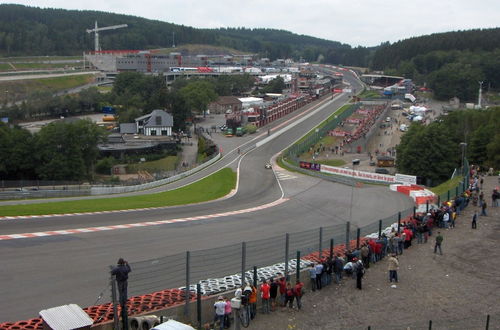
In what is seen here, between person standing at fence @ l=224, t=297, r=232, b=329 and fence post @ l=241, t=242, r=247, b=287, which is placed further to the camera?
fence post @ l=241, t=242, r=247, b=287

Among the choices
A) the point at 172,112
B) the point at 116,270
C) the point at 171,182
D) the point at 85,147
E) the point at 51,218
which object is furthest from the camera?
the point at 172,112

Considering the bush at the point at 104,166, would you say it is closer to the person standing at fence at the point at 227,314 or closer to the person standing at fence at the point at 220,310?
the person standing at fence at the point at 227,314

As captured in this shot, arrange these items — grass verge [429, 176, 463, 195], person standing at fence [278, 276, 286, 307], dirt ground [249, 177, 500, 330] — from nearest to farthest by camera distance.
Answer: dirt ground [249, 177, 500, 330] < person standing at fence [278, 276, 286, 307] < grass verge [429, 176, 463, 195]

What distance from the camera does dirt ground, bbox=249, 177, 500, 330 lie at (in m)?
12.7

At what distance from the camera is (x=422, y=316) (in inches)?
520

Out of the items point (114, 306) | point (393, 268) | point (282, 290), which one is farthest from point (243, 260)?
point (393, 268)

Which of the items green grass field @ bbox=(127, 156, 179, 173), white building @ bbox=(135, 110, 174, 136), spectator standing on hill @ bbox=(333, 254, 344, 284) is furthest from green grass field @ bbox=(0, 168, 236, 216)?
white building @ bbox=(135, 110, 174, 136)

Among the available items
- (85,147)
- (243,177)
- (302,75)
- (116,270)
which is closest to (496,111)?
(243,177)

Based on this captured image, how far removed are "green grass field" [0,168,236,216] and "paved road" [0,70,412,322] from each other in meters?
2.18

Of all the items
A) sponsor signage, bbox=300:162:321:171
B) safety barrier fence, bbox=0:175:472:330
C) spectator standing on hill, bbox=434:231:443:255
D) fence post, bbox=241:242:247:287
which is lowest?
sponsor signage, bbox=300:162:321:171

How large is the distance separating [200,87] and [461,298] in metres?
99.8

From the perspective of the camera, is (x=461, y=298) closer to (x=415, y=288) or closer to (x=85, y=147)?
(x=415, y=288)

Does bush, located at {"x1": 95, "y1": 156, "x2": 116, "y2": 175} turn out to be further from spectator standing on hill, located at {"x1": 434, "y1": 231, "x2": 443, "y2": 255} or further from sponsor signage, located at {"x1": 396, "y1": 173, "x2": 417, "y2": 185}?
spectator standing on hill, located at {"x1": 434, "y1": 231, "x2": 443, "y2": 255}

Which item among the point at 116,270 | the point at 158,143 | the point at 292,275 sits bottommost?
the point at 158,143
